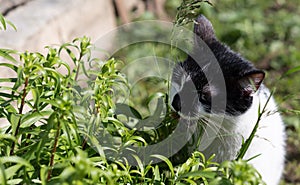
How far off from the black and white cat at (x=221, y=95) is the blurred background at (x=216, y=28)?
1.53ft

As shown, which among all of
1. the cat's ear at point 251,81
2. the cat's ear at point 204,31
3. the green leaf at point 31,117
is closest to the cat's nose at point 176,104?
the cat's ear at point 251,81

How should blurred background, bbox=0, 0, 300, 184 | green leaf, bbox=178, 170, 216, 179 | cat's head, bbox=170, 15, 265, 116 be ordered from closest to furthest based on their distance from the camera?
green leaf, bbox=178, 170, 216, 179
cat's head, bbox=170, 15, 265, 116
blurred background, bbox=0, 0, 300, 184

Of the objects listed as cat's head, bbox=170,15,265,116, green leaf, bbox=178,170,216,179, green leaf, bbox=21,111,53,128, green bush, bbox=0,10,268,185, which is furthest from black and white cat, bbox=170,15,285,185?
green leaf, bbox=21,111,53,128

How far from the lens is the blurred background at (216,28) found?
3.41 metres

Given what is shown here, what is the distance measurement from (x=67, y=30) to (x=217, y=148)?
1.69 metres

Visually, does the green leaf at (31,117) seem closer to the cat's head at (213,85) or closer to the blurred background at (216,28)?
the cat's head at (213,85)

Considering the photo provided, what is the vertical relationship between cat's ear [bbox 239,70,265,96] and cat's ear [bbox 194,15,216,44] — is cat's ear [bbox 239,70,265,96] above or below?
below

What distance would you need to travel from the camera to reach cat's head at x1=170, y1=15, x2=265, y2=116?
7.54 feet

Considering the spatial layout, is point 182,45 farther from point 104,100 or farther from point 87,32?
point 87,32

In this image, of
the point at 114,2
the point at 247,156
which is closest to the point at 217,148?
the point at 247,156

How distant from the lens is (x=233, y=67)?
240 cm

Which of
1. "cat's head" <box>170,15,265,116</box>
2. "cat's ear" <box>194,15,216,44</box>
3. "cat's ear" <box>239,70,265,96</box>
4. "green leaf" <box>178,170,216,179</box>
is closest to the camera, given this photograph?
"green leaf" <box>178,170,216,179</box>

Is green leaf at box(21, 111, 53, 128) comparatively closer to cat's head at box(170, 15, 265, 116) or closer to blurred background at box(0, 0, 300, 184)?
cat's head at box(170, 15, 265, 116)

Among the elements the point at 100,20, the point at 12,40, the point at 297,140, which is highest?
the point at 100,20
